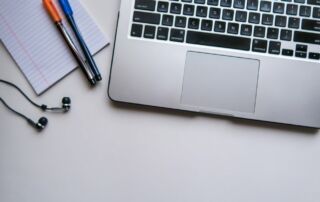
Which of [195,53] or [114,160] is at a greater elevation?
[195,53]

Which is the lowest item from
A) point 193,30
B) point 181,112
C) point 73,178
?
point 73,178

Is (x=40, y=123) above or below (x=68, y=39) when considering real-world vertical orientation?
below

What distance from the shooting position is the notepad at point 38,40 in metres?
0.60

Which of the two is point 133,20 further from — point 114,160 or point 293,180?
point 293,180

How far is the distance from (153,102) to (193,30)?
12 centimetres

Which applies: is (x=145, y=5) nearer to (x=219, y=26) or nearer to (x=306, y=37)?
(x=219, y=26)

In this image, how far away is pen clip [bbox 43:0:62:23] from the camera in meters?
0.59

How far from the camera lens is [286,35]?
578mm

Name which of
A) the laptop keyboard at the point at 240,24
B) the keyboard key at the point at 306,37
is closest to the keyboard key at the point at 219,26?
the laptop keyboard at the point at 240,24

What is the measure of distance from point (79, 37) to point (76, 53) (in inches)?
1.0

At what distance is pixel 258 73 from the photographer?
58 centimetres

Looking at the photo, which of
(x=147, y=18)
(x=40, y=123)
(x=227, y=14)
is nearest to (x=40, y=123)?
(x=40, y=123)

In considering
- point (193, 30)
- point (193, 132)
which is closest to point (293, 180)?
point (193, 132)

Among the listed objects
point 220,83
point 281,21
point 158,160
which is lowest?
point 158,160
